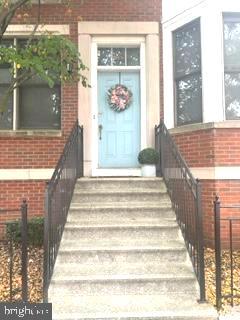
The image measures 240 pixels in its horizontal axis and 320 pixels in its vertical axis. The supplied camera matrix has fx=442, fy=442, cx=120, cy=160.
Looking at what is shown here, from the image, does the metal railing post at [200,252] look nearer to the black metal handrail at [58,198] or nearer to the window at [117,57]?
the black metal handrail at [58,198]

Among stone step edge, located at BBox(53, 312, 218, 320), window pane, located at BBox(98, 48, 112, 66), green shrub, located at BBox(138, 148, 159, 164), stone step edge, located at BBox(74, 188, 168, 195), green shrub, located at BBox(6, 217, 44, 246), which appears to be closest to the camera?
stone step edge, located at BBox(53, 312, 218, 320)

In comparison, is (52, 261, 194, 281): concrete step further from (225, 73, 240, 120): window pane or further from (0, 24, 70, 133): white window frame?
(0, 24, 70, 133): white window frame

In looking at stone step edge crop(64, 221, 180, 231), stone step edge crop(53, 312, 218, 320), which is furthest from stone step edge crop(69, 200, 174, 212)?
stone step edge crop(53, 312, 218, 320)

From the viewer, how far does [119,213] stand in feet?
23.1

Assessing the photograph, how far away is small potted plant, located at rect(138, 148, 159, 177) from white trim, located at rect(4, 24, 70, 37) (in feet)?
9.69

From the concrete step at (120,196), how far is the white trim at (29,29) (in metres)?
3.50

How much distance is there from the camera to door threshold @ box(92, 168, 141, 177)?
888 centimetres

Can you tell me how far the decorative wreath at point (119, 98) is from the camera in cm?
910

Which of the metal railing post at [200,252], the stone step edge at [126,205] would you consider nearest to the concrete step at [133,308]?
the metal railing post at [200,252]

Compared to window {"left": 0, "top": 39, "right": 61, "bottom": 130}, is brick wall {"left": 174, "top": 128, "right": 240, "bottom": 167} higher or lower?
lower

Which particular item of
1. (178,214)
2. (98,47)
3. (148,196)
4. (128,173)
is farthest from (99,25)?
(178,214)

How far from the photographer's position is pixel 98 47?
9.23m

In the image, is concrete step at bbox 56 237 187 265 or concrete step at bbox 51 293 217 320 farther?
concrete step at bbox 56 237 187 265

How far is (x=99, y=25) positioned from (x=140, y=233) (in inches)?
181
